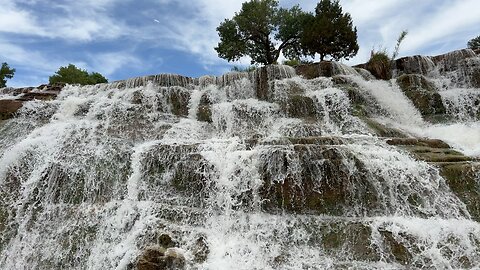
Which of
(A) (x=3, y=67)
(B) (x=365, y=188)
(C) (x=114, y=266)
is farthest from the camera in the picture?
(A) (x=3, y=67)

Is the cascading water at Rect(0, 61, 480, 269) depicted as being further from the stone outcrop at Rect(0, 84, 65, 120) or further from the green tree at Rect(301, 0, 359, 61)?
the green tree at Rect(301, 0, 359, 61)

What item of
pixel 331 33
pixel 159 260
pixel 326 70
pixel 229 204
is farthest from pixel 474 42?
pixel 159 260

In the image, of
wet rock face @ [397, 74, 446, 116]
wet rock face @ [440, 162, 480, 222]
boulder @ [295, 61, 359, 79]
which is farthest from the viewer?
boulder @ [295, 61, 359, 79]

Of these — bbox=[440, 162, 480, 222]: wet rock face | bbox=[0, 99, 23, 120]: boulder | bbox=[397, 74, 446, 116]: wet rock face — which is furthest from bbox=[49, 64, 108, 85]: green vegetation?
bbox=[440, 162, 480, 222]: wet rock face

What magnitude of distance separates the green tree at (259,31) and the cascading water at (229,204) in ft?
53.0

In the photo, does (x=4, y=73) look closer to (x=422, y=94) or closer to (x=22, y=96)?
(x=22, y=96)

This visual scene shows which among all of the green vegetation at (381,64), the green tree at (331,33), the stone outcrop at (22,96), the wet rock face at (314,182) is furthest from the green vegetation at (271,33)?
the wet rock face at (314,182)

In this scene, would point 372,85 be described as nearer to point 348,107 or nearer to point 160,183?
point 348,107

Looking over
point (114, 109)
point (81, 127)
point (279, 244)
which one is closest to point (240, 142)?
point (279, 244)

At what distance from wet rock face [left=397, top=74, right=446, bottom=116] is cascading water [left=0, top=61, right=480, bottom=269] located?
337 centimetres

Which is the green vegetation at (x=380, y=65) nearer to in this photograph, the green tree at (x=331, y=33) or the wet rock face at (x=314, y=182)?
the green tree at (x=331, y=33)

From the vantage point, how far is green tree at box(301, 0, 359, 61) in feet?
73.2

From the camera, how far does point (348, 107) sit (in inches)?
512

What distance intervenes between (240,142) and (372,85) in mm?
7723
